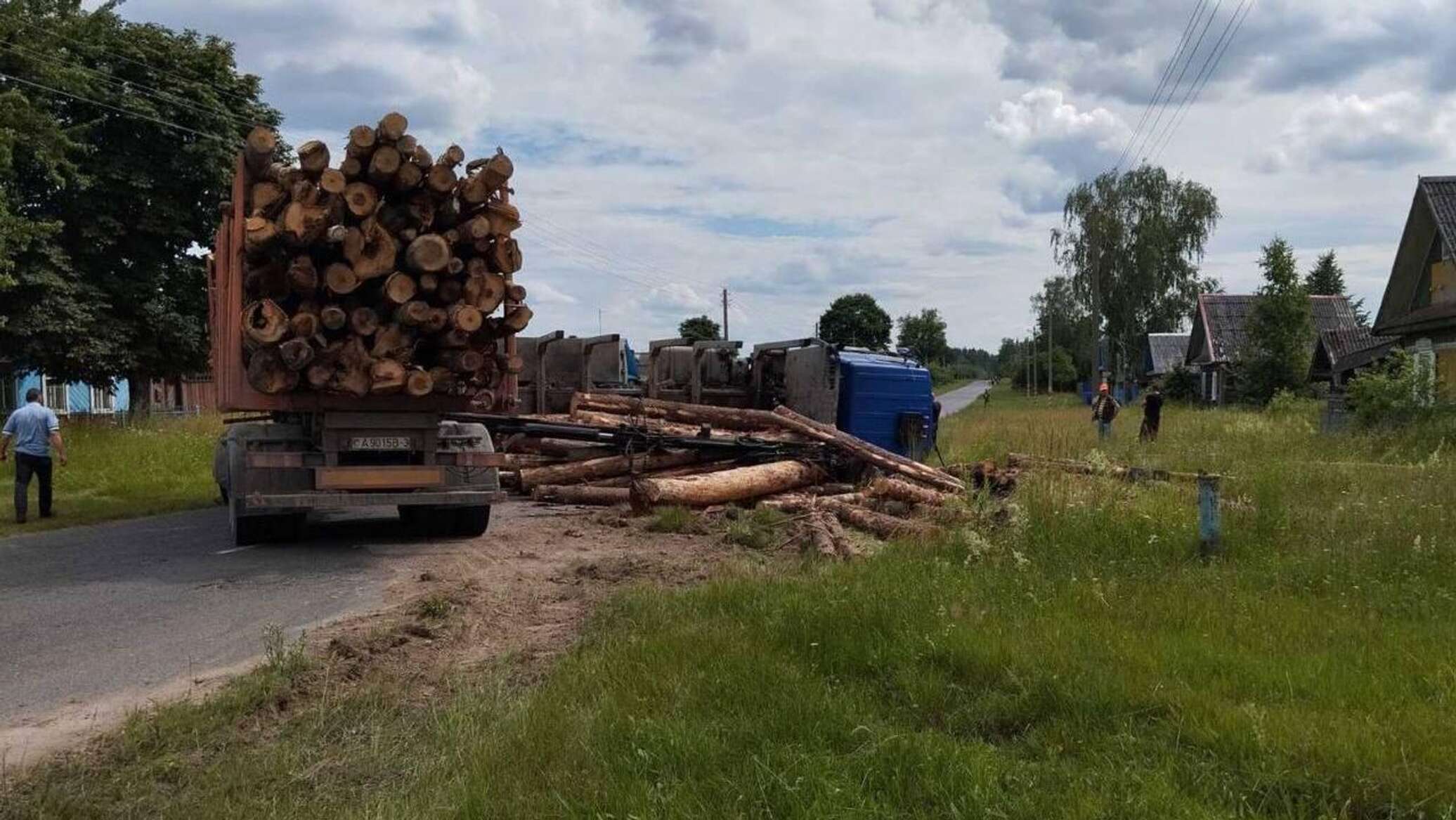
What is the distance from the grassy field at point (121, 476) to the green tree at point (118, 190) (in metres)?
4.55

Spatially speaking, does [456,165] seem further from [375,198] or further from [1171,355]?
[1171,355]

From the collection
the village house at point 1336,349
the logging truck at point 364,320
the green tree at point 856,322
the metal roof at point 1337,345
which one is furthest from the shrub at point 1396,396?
the green tree at point 856,322

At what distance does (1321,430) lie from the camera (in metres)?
20.9

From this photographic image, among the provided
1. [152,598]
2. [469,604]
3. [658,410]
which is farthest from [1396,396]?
[152,598]

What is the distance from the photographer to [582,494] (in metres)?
13.2

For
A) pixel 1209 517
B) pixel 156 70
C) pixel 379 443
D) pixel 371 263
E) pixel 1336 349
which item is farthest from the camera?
pixel 1336 349

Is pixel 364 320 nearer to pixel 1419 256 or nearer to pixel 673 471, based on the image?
pixel 673 471

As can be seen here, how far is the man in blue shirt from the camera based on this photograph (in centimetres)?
1234

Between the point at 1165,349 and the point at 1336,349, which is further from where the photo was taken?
the point at 1165,349

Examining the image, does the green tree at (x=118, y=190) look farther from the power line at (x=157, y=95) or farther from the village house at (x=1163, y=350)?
the village house at (x=1163, y=350)

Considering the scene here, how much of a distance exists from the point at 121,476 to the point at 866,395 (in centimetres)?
1148

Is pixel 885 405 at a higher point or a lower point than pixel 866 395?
lower

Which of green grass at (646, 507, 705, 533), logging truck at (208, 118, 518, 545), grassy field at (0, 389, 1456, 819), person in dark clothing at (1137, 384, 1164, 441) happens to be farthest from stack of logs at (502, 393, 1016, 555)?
person in dark clothing at (1137, 384, 1164, 441)

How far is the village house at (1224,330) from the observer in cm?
4594
